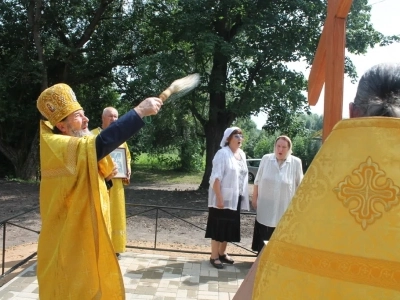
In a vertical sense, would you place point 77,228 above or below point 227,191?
above

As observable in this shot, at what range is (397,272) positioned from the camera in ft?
3.27

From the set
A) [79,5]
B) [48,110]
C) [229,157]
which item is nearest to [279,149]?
[229,157]

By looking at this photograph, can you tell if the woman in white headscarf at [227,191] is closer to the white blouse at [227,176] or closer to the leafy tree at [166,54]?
the white blouse at [227,176]

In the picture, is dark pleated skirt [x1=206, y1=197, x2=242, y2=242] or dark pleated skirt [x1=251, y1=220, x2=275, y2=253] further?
dark pleated skirt [x1=206, y1=197, x2=242, y2=242]

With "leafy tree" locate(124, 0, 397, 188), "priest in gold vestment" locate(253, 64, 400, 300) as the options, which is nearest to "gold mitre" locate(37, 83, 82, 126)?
"priest in gold vestment" locate(253, 64, 400, 300)

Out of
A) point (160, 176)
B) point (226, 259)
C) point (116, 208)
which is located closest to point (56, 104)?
point (116, 208)

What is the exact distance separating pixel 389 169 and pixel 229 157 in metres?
4.07

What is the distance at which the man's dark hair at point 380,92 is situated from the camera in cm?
114

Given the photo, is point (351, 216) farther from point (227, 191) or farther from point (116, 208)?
point (116, 208)

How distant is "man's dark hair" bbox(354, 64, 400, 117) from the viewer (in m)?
1.14

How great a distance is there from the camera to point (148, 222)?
30.8ft

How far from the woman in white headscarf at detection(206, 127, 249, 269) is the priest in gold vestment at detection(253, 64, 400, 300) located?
154 inches

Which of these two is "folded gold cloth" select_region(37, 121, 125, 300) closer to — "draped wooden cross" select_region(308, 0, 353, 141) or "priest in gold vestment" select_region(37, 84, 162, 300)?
"priest in gold vestment" select_region(37, 84, 162, 300)

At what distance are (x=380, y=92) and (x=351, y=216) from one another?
36 cm
